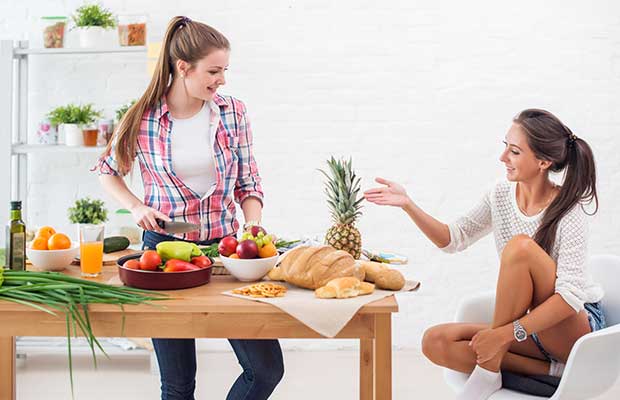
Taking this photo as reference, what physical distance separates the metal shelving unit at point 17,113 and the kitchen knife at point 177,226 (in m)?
1.68

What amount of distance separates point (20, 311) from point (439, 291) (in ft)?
9.32

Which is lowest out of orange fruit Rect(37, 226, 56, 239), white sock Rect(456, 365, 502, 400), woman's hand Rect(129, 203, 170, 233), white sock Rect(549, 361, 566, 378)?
white sock Rect(456, 365, 502, 400)

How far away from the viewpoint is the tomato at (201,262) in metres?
2.14

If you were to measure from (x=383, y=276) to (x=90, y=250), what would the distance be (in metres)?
0.84

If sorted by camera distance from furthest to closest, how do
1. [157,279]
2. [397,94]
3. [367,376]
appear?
[397,94] < [367,376] < [157,279]

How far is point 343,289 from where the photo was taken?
78.3 inches

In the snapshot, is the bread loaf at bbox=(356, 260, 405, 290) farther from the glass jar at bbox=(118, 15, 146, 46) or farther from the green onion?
the glass jar at bbox=(118, 15, 146, 46)

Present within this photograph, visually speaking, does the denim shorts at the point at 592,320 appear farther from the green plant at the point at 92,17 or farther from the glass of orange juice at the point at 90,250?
the green plant at the point at 92,17

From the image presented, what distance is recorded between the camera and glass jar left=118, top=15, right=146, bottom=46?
4.01 m

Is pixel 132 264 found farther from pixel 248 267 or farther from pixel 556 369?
pixel 556 369

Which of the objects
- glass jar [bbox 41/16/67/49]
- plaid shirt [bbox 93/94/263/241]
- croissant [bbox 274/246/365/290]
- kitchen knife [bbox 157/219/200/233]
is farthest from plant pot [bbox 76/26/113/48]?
croissant [bbox 274/246/365/290]

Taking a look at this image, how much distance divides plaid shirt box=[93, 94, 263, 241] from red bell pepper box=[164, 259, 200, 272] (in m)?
0.47

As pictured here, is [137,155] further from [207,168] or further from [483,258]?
[483,258]

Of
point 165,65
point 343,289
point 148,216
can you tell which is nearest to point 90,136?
point 165,65
